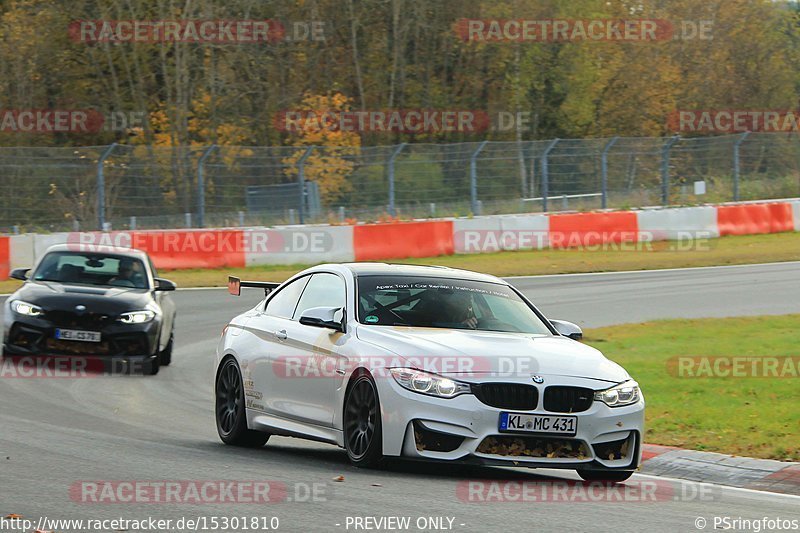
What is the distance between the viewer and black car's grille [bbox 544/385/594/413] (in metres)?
8.70

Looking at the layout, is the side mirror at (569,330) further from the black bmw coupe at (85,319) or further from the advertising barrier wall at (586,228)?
the advertising barrier wall at (586,228)

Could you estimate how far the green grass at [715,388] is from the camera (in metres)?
10.8

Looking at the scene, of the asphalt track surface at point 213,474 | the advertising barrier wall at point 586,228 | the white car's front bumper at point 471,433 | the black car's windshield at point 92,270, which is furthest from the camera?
the advertising barrier wall at point 586,228

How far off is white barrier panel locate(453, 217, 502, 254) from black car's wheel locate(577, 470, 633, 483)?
21.6 m

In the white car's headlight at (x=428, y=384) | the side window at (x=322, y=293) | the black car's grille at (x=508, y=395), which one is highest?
the side window at (x=322, y=293)

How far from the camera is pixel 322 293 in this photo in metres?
10.3

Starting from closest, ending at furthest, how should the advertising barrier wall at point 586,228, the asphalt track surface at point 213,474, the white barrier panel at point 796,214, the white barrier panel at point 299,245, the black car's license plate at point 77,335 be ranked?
the asphalt track surface at point 213,474
the black car's license plate at point 77,335
the white barrier panel at point 299,245
the advertising barrier wall at point 586,228
the white barrier panel at point 796,214

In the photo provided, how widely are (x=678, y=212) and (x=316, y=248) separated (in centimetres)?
948

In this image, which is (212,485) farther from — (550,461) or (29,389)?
(29,389)

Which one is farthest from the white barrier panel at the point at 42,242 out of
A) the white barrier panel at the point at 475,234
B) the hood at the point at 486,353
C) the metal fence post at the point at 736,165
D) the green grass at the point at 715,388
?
the hood at the point at 486,353

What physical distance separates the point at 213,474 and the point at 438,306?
2.15m

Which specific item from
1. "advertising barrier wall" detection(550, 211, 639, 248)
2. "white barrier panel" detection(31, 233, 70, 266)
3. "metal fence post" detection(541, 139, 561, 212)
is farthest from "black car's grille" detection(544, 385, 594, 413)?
"metal fence post" detection(541, 139, 561, 212)

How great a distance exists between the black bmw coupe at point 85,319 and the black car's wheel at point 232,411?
14.4 ft

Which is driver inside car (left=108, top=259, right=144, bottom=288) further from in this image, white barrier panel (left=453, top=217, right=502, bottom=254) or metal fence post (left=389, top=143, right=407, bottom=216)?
metal fence post (left=389, top=143, right=407, bottom=216)
